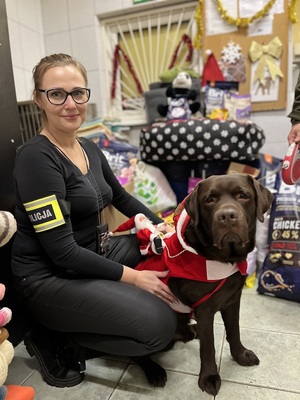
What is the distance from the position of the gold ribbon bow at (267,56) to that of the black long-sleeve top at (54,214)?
1.81 metres

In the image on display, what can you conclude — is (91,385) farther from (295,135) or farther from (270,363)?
(295,135)

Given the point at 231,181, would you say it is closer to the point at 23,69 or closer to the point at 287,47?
the point at 287,47

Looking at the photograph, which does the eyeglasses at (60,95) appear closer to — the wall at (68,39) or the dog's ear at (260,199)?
the dog's ear at (260,199)

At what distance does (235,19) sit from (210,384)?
7.82ft

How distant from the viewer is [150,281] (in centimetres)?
116

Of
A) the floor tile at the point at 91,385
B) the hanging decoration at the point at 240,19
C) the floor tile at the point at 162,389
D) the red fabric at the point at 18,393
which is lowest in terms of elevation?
the floor tile at the point at 91,385

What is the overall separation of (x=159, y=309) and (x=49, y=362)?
497 mm

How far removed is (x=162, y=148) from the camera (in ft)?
7.45

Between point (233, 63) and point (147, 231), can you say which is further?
point (233, 63)

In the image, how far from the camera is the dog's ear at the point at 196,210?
3.37 feet

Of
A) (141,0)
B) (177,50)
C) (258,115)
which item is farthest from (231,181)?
(141,0)

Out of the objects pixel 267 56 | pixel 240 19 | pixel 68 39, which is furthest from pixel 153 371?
pixel 68 39

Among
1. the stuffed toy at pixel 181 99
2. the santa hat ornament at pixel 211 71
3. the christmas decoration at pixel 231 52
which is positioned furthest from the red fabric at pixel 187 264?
the christmas decoration at pixel 231 52

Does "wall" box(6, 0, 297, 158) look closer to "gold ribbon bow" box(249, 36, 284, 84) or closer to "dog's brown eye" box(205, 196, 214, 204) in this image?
"gold ribbon bow" box(249, 36, 284, 84)
